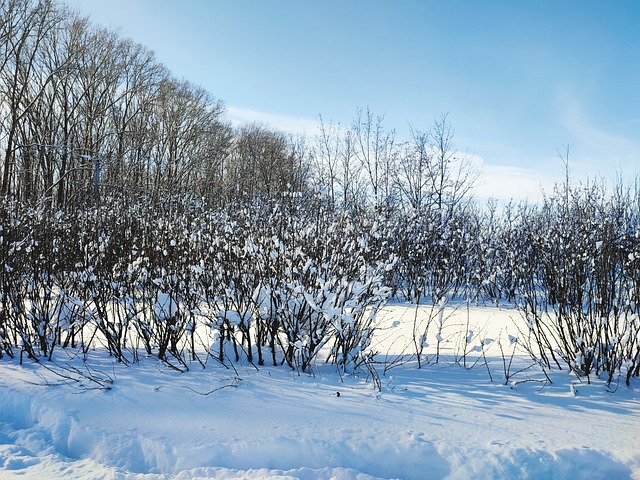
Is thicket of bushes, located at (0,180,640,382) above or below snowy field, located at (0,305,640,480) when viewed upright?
above

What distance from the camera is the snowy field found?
9.54 feet

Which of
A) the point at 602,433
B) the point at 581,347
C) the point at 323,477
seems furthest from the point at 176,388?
the point at 581,347

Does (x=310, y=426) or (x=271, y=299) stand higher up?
(x=271, y=299)

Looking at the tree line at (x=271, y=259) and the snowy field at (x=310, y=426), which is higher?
the tree line at (x=271, y=259)

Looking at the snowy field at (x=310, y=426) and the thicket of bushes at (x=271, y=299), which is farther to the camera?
the thicket of bushes at (x=271, y=299)

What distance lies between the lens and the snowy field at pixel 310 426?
291 centimetres

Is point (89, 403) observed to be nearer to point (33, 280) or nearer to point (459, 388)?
point (33, 280)

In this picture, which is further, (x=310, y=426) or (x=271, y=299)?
(x=271, y=299)

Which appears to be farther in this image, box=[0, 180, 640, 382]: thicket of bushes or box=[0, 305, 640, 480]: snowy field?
box=[0, 180, 640, 382]: thicket of bushes

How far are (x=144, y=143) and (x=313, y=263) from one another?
24.9 meters

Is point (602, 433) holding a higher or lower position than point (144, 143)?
lower

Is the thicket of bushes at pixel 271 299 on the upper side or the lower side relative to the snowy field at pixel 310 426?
upper

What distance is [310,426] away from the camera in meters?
3.32

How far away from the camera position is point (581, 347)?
430cm
